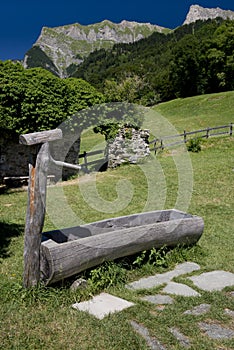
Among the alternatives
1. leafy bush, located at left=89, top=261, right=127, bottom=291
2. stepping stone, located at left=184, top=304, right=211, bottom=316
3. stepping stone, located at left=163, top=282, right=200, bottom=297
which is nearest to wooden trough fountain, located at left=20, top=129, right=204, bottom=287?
leafy bush, located at left=89, top=261, right=127, bottom=291

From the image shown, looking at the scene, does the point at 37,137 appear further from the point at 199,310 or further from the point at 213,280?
the point at 213,280

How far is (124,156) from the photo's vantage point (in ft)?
50.9

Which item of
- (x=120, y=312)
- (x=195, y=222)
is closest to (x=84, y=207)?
(x=195, y=222)

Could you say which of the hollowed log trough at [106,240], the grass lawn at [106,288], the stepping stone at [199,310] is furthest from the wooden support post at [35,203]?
the stepping stone at [199,310]

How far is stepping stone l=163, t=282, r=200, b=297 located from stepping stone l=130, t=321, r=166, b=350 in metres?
1.04

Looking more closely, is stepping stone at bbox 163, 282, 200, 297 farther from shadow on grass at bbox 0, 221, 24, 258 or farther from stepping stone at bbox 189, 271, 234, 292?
shadow on grass at bbox 0, 221, 24, 258

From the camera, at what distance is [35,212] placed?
13.5ft

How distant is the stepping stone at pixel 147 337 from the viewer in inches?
128

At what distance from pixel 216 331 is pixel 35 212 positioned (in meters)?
2.37

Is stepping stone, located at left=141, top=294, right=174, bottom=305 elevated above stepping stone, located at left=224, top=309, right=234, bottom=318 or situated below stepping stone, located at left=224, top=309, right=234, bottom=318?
above

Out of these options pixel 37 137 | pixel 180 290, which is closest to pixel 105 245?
pixel 180 290

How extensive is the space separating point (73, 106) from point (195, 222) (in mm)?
10066

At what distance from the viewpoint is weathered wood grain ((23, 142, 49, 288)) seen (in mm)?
4098

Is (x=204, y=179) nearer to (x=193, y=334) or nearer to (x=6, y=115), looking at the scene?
(x=6, y=115)
